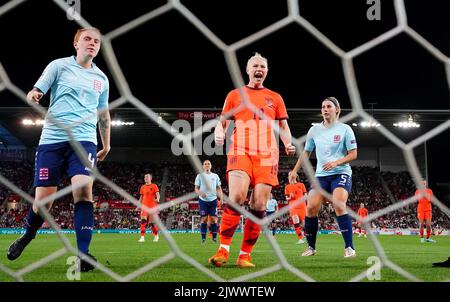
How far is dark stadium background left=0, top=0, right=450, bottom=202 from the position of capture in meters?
7.87

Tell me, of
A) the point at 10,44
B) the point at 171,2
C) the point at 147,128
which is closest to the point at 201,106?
the point at 147,128

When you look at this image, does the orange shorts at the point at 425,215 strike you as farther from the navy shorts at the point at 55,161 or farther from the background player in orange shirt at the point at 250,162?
the navy shorts at the point at 55,161

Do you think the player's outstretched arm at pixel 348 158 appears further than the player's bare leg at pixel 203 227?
No

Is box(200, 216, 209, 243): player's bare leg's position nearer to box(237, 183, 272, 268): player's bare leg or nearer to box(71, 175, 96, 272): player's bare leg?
box(237, 183, 272, 268): player's bare leg

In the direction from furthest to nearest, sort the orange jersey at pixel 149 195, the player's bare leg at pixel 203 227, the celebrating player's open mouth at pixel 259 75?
the orange jersey at pixel 149 195, the player's bare leg at pixel 203 227, the celebrating player's open mouth at pixel 259 75

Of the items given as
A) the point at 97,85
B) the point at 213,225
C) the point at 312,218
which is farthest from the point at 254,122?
the point at 213,225

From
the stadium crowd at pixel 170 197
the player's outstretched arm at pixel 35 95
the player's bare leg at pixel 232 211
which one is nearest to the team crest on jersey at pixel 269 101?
the player's bare leg at pixel 232 211

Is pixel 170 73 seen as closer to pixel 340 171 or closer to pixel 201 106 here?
pixel 201 106

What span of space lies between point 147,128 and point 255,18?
1239 cm

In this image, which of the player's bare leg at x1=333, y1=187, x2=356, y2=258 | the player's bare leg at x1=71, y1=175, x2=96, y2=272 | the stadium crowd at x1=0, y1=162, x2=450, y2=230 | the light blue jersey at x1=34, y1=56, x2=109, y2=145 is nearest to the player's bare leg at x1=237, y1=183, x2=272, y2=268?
the player's bare leg at x1=71, y1=175, x2=96, y2=272

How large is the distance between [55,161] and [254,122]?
1.24 metres

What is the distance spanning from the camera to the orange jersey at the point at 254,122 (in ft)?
8.96

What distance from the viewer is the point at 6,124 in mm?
21672

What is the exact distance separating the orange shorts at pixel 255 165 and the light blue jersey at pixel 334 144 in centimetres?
118
